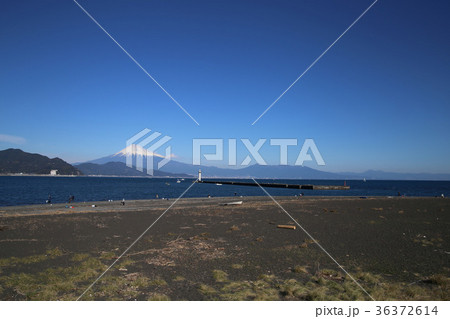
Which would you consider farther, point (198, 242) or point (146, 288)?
point (198, 242)

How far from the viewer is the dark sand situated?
7316mm

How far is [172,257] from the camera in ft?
36.2

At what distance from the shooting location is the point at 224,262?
10453 millimetres

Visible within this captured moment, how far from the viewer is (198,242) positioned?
45.2ft

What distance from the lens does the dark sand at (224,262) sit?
732 centimetres

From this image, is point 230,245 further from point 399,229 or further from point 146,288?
point 399,229
